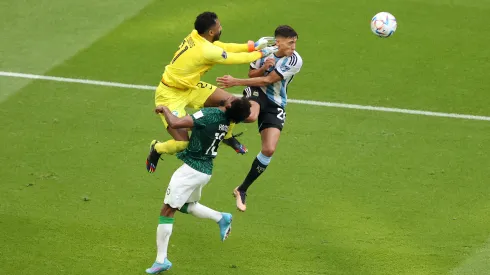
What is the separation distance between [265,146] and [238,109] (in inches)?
83.6

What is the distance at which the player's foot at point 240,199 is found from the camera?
14094 millimetres

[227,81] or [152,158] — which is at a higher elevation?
[227,81]

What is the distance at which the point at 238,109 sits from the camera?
40.8ft

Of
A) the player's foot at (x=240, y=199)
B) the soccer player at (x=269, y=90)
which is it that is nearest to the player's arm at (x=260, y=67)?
the soccer player at (x=269, y=90)

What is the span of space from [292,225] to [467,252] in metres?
→ 2.51

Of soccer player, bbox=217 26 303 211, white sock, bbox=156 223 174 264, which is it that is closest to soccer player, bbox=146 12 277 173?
soccer player, bbox=217 26 303 211

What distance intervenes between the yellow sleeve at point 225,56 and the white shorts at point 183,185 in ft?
5.99

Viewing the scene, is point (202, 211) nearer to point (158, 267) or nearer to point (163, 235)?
point (163, 235)

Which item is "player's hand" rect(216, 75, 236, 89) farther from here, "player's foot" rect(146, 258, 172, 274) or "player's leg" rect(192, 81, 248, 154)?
"player's foot" rect(146, 258, 172, 274)

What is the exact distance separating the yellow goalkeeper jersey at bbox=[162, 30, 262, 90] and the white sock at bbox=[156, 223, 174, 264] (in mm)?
2345

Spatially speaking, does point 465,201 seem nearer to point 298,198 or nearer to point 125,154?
point 298,198

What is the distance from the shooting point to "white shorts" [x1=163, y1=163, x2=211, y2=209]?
12.7 metres

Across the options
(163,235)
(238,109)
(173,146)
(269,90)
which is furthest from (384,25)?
(163,235)

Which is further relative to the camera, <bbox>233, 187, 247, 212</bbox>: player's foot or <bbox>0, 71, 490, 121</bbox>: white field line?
<bbox>0, 71, 490, 121</bbox>: white field line
